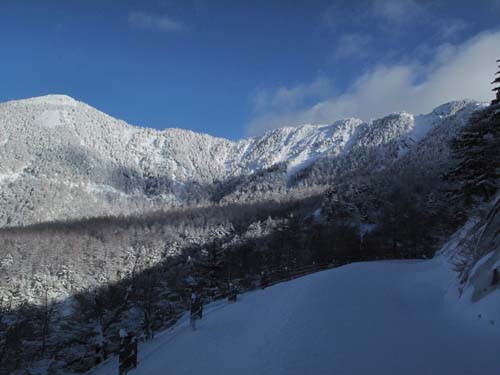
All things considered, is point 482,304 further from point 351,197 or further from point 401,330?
point 351,197

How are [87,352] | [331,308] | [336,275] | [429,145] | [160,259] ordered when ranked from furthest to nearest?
[429,145] < [160,259] < [87,352] < [336,275] < [331,308]

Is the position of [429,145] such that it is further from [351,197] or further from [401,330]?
[401,330]

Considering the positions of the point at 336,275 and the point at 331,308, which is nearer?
the point at 331,308

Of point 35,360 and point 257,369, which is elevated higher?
point 257,369

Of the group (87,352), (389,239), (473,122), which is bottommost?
(87,352)

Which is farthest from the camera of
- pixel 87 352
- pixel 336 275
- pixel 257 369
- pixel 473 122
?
pixel 87 352

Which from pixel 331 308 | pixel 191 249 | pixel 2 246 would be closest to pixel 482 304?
pixel 331 308
